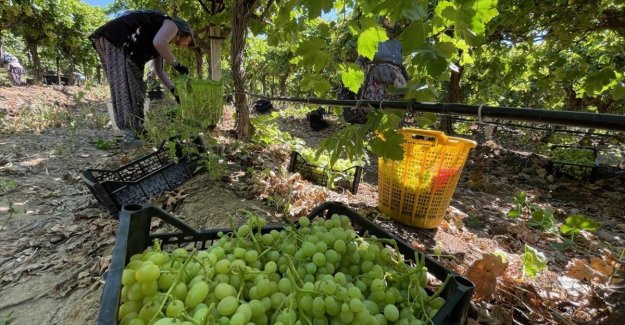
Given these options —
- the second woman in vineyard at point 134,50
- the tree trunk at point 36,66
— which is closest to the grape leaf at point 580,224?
the second woman in vineyard at point 134,50

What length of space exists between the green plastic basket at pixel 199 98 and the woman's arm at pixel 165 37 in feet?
1.80

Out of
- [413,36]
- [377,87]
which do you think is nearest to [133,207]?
[413,36]

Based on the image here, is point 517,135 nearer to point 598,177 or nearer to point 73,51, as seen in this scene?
point 598,177

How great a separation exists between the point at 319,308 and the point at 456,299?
292 millimetres

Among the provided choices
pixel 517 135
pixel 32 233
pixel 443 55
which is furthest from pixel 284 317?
pixel 517 135

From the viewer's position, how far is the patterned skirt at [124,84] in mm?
3660

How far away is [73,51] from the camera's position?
18891mm

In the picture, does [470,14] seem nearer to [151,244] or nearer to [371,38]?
[371,38]

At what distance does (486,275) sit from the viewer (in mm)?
1227

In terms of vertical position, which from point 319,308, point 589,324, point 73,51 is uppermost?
point 73,51

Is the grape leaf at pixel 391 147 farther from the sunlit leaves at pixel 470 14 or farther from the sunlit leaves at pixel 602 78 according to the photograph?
the sunlit leaves at pixel 602 78

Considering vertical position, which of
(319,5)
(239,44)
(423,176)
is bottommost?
(423,176)

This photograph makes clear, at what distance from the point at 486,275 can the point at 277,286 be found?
35.5 inches

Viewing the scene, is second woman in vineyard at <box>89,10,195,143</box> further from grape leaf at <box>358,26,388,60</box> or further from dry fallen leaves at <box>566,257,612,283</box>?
dry fallen leaves at <box>566,257,612,283</box>
